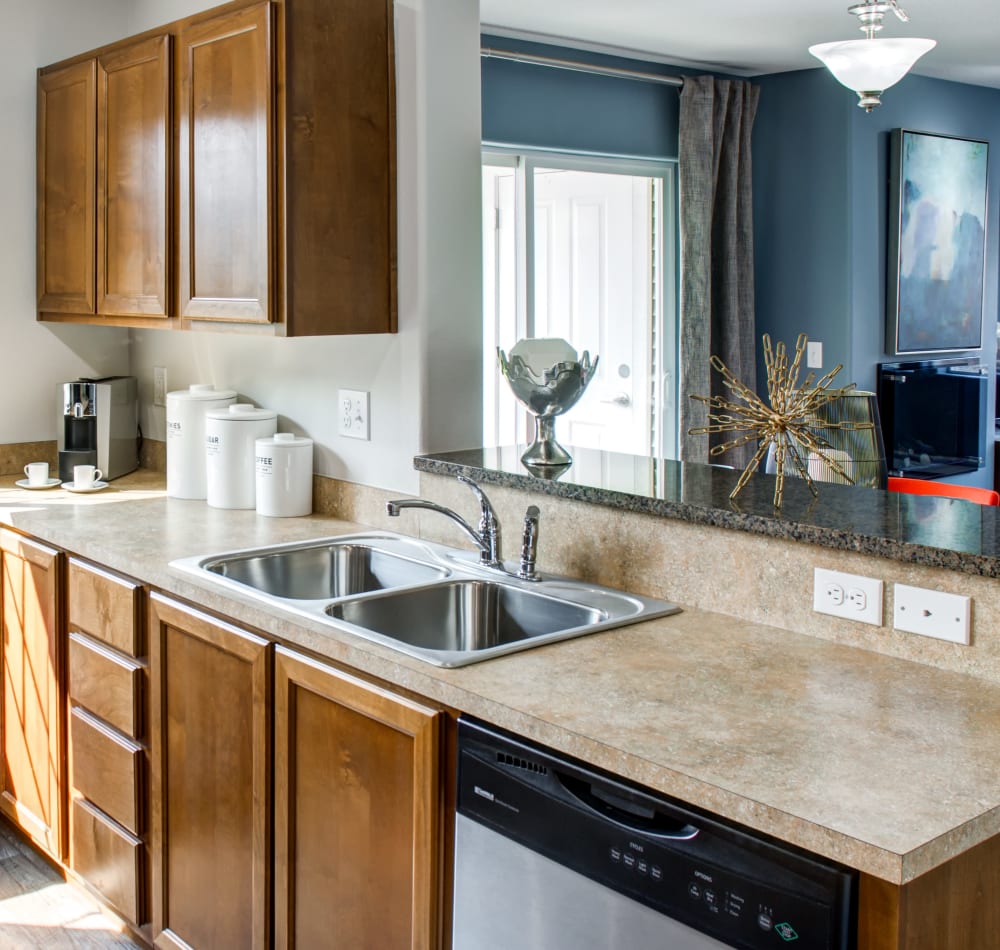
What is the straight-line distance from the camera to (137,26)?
11.8 ft

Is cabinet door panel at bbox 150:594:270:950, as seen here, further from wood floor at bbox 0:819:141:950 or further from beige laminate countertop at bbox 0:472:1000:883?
wood floor at bbox 0:819:141:950

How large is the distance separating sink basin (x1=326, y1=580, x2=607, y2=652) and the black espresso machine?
59.9 inches

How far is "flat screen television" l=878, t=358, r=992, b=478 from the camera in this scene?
18.2ft

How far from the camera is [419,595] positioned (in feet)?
7.46

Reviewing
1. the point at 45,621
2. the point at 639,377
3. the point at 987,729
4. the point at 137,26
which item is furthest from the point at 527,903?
the point at 639,377

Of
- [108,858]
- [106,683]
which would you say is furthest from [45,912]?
[106,683]

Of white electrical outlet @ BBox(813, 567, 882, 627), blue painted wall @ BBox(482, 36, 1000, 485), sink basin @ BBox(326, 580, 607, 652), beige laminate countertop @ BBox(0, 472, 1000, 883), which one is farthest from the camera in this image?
blue painted wall @ BBox(482, 36, 1000, 485)

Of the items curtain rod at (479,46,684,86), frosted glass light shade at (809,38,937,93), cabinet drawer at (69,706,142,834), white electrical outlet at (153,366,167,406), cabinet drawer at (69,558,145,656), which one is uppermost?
curtain rod at (479,46,684,86)

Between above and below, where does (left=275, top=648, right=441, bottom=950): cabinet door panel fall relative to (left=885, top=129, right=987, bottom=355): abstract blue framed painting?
below

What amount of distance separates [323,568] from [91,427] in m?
1.18

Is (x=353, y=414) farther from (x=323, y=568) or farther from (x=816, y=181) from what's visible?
(x=816, y=181)

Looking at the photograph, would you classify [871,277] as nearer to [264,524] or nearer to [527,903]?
[264,524]

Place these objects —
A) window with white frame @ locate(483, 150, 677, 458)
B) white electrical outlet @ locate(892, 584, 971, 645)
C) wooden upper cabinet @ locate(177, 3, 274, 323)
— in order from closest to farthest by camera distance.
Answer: white electrical outlet @ locate(892, 584, 971, 645)
wooden upper cabinet @ locate(177, 3, 274, 323)
window with white frame @ locate(483, 150, 677, 458)

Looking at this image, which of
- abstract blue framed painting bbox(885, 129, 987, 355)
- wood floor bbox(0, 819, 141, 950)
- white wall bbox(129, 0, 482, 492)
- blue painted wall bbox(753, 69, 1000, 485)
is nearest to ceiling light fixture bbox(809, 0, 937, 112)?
white wall bbox(129, 0, 482, 492)
